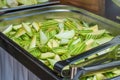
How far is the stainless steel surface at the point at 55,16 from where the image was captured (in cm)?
158

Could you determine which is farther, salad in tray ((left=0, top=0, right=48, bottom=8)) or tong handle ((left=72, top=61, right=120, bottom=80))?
salad in tray ((left=0, top=0, right=48, bottom=8))

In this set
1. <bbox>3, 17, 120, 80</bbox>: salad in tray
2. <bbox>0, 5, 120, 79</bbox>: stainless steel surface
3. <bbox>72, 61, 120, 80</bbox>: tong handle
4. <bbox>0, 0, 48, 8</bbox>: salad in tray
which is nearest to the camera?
<bbox>72, 61, 120, 80</bbox>: tong handle

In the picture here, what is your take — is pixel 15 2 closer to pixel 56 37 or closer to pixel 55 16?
pixel 55 16

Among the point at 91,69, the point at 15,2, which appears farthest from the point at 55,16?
the point at 91,69

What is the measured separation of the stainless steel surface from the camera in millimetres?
1576

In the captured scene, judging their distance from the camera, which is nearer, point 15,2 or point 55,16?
point 55,16

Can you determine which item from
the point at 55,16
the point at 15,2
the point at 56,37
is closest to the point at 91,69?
the point at 56,37

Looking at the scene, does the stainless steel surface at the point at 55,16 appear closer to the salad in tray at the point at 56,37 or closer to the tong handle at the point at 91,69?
the salad in tray at the point at 56,37

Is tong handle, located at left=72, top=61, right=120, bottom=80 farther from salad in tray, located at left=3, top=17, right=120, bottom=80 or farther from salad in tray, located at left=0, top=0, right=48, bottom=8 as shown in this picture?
salad in tray, located at left=0, top=0, right=48, bottom=8

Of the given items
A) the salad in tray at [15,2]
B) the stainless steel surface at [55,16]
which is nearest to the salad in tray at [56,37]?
the stainless steel surface at [55,16]

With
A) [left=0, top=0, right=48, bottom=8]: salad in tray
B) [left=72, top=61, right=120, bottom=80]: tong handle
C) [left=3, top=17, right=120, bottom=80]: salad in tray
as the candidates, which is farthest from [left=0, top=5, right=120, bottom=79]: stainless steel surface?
[left=72, top=61, right=120, bottom=80]: tong handle

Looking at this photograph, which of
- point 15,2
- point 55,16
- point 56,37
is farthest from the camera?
point 15,2

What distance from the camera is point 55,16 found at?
5.89ft

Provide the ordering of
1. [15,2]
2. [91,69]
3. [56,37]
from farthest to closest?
[15,2], [56,37], [91,69]
